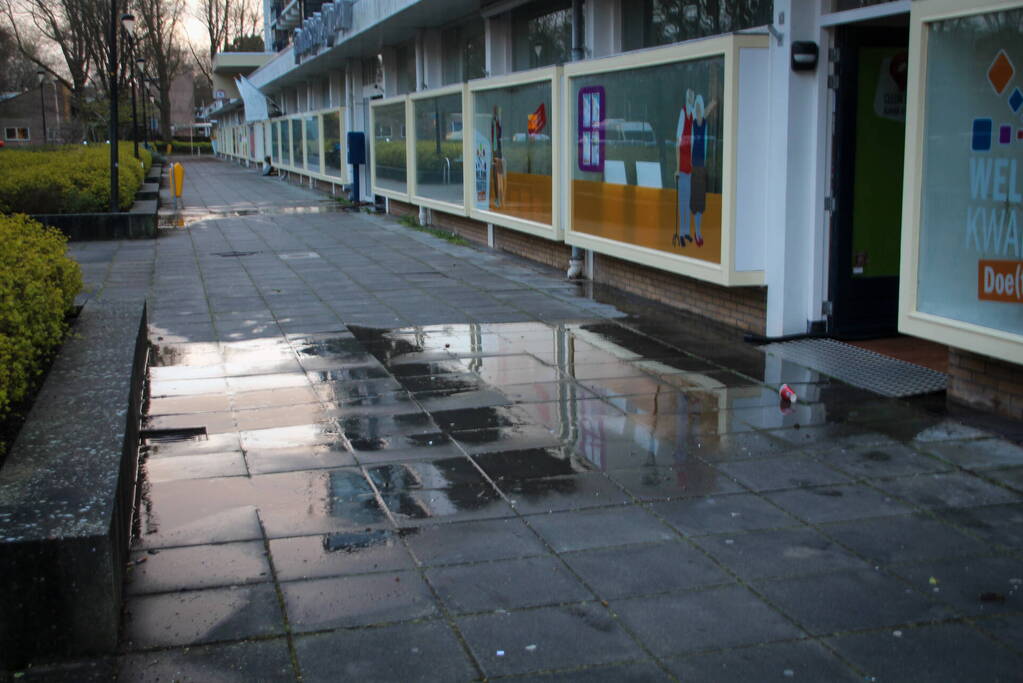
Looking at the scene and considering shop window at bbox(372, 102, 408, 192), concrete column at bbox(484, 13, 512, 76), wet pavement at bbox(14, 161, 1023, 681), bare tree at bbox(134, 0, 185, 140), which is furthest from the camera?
bare tree at bbox(134, 0, 185, 140)

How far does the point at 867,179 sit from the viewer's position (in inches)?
345

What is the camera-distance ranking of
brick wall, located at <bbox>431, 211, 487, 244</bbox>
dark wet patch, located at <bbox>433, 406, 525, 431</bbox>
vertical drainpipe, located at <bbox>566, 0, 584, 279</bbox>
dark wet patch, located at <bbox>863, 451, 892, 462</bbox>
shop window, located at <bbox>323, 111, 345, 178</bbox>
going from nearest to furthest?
dark wet patch, located at <bbox>863, 451, 892, 462</bbox> → dark wet patch, located at <bbox>433, 406, 525, 431</bbox> → vertical drainpipe, located at <bbox>566, 0, 584, 279</bbox> → brick wall, located at <bbox>431, 211, 487, 244</bbox> → shop window, located at <bbox>323, 111, 345, 178</bbox>

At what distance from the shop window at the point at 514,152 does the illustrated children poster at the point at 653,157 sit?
4.08ft

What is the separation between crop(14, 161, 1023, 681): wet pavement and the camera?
3805mm

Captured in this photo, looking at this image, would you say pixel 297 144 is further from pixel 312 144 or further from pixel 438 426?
pixel 438 426

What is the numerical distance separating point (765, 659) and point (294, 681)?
5.22 feet

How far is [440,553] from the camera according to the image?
466 cm

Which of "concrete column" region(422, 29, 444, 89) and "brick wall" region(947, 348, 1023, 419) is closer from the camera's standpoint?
"brick wall" region(947, 348, 1023, 419)

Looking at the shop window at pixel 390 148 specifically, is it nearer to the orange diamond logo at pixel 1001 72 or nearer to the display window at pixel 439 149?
the display window at pixel 439 149

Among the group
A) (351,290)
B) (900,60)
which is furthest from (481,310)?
(900,60)

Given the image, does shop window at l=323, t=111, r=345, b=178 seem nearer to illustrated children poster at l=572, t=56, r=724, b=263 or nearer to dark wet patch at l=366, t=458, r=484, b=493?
illustrated children poster at l=572, t=56, r=724, b=263

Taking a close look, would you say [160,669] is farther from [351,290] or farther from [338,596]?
[351,290]

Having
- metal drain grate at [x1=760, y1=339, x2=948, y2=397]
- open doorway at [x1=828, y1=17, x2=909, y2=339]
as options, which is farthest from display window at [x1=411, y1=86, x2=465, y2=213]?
metal drain grate at [x1=760, y1=339, x2=948, y2=397]

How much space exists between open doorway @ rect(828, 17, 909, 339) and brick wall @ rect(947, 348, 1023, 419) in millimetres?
1970
